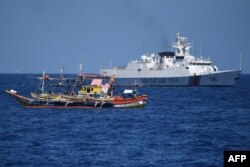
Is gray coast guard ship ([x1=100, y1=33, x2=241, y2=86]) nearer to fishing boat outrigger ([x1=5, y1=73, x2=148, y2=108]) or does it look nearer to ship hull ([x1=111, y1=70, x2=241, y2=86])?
ship hull ([x1=111, y1=70, x2=241, y2=86])

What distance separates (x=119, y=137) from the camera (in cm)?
4906

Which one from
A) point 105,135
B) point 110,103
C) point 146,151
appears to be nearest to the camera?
point 146,151

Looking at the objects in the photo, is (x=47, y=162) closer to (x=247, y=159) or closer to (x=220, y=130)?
(x=247, y=159)

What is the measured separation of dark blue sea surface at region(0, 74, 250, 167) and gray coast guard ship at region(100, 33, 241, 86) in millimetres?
74619

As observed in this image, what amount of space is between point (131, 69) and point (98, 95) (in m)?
91.7

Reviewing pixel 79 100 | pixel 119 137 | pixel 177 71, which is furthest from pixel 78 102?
pixel 177 71

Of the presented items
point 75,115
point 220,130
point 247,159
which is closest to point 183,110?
point 75,115

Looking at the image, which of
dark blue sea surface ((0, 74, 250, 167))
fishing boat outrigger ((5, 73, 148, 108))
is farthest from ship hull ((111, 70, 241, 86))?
dark blue sea surface ((0, 74, 250, 167))

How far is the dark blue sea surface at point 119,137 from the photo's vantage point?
38.8m

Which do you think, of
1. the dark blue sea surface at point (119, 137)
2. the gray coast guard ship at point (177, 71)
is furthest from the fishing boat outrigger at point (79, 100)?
the gray coast guard ship at point (177, 71)

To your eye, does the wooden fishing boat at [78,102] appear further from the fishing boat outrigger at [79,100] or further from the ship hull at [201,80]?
the ship hull at [201,80]

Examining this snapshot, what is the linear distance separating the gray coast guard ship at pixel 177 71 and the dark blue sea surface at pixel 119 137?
7462 centimetres

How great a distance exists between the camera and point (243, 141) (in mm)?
47125

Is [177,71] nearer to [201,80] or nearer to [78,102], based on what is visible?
[201,80]
